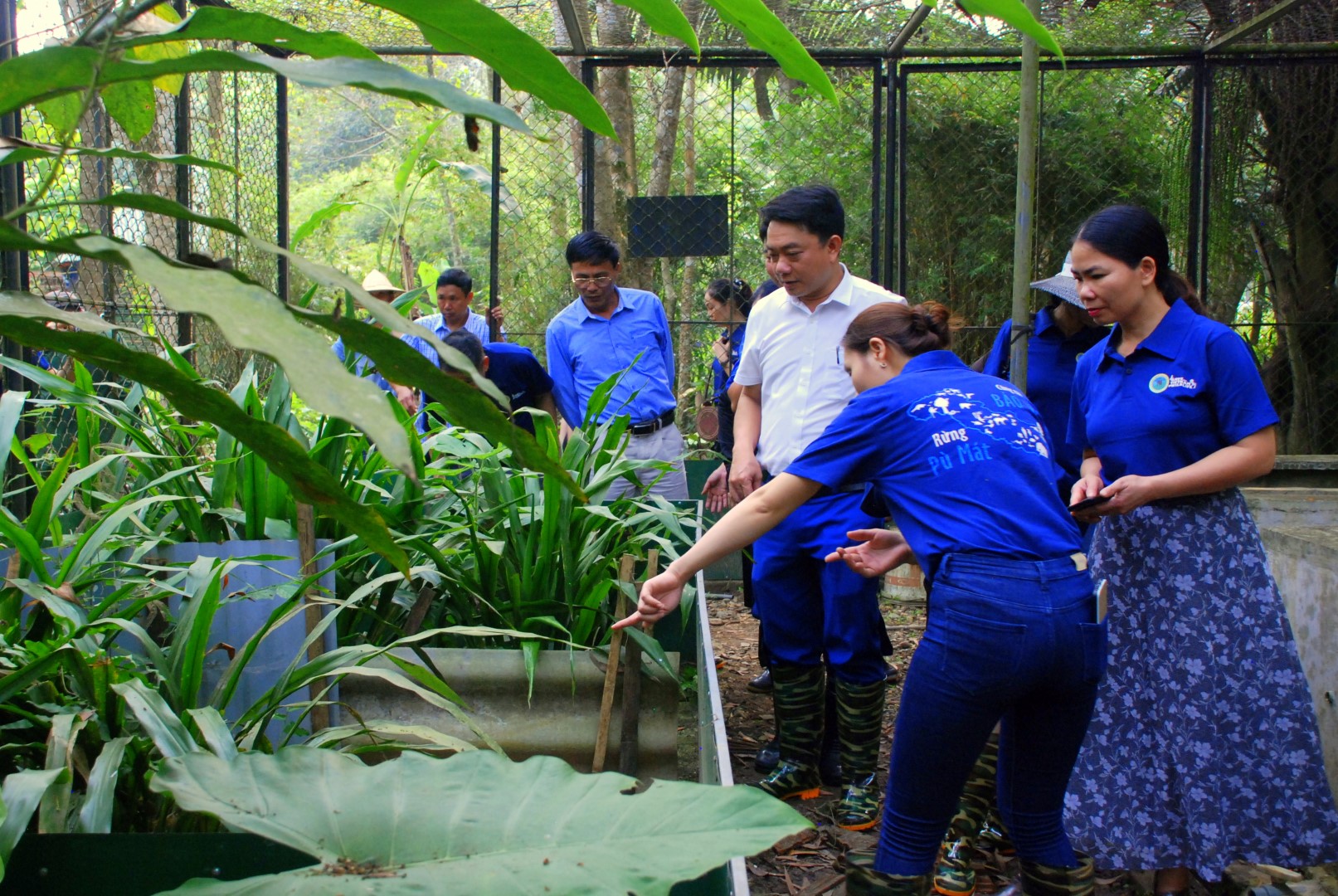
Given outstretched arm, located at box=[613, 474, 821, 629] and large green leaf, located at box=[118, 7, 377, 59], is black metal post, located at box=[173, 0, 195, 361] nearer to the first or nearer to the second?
outstretched arm, located at box=[613, 474, 821, 629]

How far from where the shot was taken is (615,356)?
15.9 ft

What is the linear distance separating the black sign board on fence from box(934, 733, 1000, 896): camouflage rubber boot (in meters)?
3.40

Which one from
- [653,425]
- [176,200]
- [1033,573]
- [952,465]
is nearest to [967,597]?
[1033,573]

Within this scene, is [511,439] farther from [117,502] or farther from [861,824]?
[861,824]

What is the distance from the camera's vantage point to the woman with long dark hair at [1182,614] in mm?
2766

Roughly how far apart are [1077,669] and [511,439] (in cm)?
173

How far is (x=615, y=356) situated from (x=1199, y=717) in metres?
2.74

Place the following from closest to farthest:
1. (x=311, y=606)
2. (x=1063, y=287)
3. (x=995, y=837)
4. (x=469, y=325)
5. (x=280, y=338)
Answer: (x=280, y=338), (x=311, y=606), (x=995, y=837), (x=1063, y=287), (x=469, y=325)

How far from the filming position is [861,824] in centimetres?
338

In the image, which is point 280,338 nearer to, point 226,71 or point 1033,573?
point 226,71

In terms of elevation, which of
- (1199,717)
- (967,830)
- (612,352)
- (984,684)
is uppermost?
(612,352)

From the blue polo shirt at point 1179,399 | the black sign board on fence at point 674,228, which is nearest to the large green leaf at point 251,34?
the blue polo shirt at point 1179,399

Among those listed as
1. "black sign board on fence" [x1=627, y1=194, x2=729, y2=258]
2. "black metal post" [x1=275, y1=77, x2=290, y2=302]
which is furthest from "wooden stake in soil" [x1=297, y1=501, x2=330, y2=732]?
"black sign board on fence" [x1=627, y1=194, x2=729, y2=258]


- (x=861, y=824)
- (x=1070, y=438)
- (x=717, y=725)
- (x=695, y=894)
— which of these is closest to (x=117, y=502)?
(x=717, y=725)
